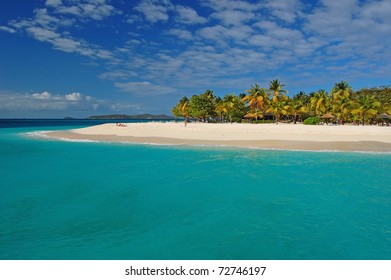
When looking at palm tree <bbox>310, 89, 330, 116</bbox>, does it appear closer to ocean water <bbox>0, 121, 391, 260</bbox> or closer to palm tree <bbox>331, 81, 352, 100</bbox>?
palm tree <bbox>331, 81, 352, 100</bbox>

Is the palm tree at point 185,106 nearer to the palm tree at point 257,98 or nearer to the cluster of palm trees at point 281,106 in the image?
A: the cluster of palm trees at point 281,106

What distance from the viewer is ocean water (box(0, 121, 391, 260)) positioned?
8.08 m

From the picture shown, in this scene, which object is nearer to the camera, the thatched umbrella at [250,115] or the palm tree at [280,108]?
the palm tree at [280,108]

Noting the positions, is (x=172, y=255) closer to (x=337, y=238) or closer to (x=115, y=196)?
(x=337, y=238)

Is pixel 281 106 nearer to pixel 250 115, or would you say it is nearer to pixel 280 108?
pixel 280 108

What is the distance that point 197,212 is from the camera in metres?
11.1

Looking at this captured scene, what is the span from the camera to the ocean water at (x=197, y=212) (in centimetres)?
808

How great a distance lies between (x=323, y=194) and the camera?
44.5ft

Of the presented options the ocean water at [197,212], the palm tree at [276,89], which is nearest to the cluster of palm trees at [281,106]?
the palm tree at [276,89]

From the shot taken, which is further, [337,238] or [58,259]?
[337,238]
